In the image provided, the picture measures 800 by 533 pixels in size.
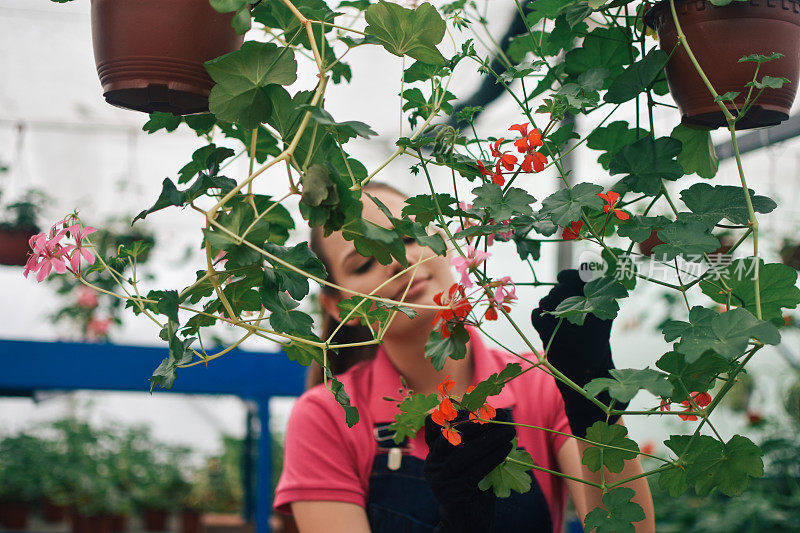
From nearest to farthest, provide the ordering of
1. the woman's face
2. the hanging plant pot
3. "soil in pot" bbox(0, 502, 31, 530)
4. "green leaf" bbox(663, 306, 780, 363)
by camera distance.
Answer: "green leaf" bbox(663, 306, 780, 363), the woman's face, the hanging plant pot, "soil in pot" bbox(0, 502, 31, 530)

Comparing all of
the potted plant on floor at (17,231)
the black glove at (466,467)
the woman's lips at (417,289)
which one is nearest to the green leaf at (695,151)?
the black glove at (466,467)

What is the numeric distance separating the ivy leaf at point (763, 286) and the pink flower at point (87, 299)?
4434 mm

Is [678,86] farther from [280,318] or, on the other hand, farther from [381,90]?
[381,90]

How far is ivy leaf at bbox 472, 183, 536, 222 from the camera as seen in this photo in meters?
0.69

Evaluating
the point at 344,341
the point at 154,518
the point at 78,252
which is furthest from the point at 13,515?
the point at 78,252

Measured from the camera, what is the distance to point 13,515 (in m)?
4.83

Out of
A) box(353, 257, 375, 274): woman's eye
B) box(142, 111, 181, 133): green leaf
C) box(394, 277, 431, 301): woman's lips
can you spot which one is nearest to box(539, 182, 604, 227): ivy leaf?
box(142, 111, 181, 133): green leaf

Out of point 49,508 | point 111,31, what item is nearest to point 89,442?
point 49,508

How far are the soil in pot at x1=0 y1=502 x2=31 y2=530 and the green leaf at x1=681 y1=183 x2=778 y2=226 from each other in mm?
5482

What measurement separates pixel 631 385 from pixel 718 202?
25 cm

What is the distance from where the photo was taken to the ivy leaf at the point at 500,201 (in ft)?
2.26

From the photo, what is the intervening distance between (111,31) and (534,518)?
1.09 m

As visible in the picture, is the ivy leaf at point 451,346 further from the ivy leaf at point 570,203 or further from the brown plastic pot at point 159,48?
the brown plastic pot at point 159,48

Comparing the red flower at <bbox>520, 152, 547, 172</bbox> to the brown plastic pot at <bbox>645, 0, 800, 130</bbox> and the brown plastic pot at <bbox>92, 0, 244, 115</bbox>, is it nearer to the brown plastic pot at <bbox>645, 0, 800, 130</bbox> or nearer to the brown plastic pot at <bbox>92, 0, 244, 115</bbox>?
the brown plastic pot at <bbox>645, 0, 800, 130</bbox>
